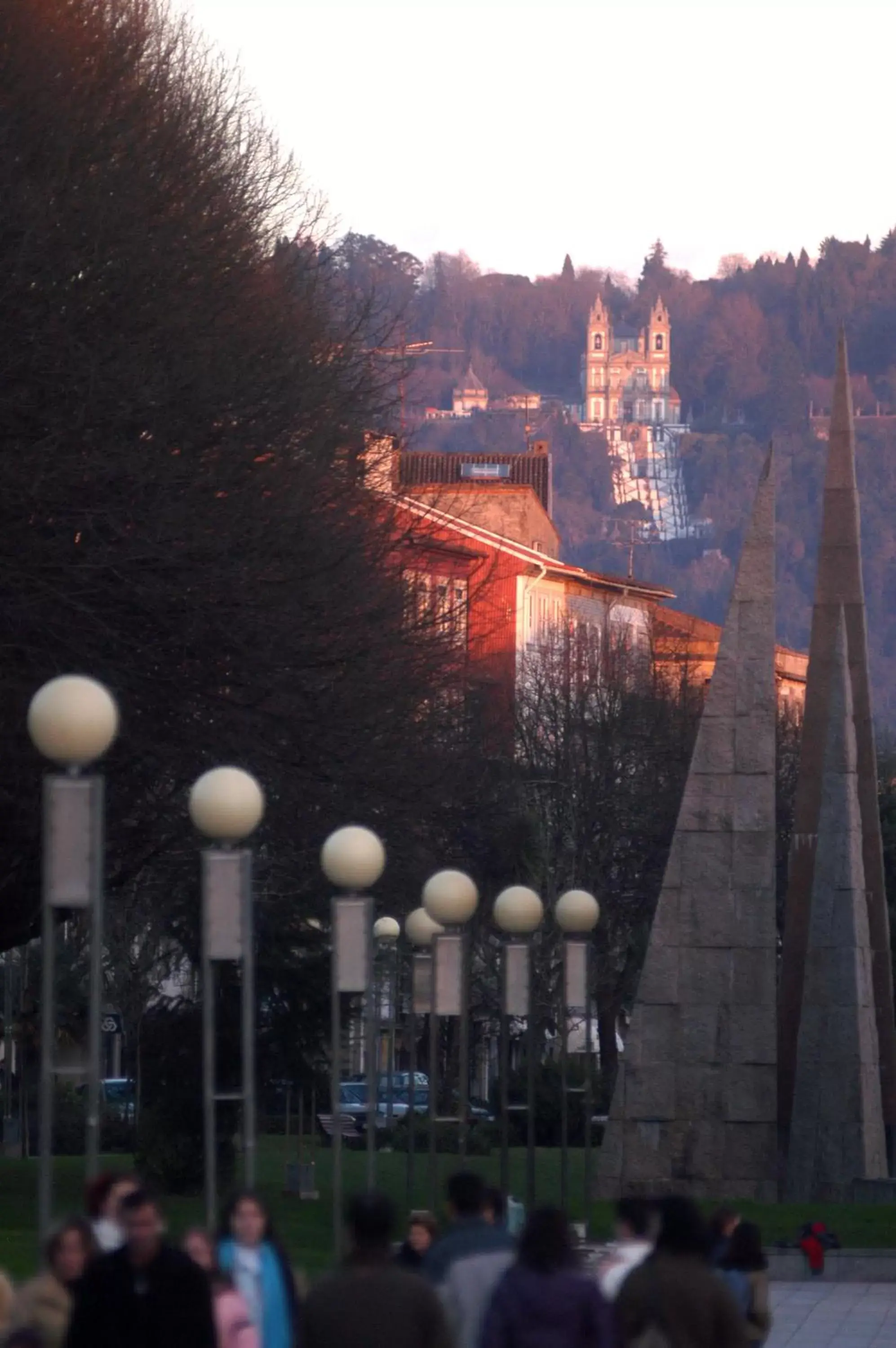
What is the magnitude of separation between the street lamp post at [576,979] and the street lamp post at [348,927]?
5.12 metres

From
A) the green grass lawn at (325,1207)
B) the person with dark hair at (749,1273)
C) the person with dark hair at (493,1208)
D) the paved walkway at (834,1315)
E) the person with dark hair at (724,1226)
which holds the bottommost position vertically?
the paved walkway at (834,1315)

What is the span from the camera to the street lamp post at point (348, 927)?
14664mm

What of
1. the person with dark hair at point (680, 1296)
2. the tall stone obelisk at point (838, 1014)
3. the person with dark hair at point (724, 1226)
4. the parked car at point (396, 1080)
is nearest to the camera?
the person with dark hair at point (680, 1296)

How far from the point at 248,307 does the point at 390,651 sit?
3.57 meters

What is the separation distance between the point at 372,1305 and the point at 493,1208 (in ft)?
9.11

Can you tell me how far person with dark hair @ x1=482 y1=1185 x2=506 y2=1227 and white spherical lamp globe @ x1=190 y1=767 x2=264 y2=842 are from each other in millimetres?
2803

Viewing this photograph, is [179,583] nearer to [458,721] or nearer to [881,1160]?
[458,721]

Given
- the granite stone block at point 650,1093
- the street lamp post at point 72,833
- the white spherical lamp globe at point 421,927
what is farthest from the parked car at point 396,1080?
the street lamp post at point 72,833

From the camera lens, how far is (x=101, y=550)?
65.8 feet

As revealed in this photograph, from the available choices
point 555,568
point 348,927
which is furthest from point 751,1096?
point 555,568

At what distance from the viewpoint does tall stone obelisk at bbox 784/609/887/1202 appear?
25672 mm

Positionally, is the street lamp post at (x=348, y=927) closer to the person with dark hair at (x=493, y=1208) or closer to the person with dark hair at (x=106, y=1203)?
the person with dark hair at (x=493, y=1208)

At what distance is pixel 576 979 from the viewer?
22016 mm

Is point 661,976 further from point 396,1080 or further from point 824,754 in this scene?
point 396,1080
